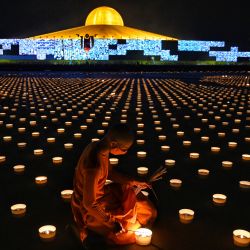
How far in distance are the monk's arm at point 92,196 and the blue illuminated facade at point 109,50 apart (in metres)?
30.5

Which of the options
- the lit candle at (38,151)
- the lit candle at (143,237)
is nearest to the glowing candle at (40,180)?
the lit candle at (38,151)

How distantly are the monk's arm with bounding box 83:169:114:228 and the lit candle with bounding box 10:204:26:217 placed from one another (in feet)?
3.10

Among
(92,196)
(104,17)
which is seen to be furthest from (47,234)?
(104,17)

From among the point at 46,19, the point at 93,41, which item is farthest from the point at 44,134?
the point at 46,19

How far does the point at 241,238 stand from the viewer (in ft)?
8.15

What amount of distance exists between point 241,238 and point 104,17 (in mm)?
38921

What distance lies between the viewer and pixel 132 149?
4.91 meters

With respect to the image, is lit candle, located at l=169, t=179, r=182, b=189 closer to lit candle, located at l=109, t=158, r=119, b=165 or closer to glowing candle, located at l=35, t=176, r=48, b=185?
lit candle, located at l=109, t=158, r=119, b=165

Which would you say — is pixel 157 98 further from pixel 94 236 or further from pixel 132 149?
pixel 94 236

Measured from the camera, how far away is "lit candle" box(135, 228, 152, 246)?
2398 mm

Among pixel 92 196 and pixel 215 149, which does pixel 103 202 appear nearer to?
pixel 92 196

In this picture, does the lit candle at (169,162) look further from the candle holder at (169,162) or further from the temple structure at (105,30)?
the temple structure at (105,30)

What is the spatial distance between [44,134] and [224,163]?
2.87 metres

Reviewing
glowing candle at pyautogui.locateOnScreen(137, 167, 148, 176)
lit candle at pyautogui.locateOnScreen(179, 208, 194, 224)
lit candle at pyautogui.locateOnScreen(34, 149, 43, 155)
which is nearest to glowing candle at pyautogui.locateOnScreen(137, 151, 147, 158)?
Result: glowing candle at pyautogui.locateOnScreen(137, 167, 148, 176)
